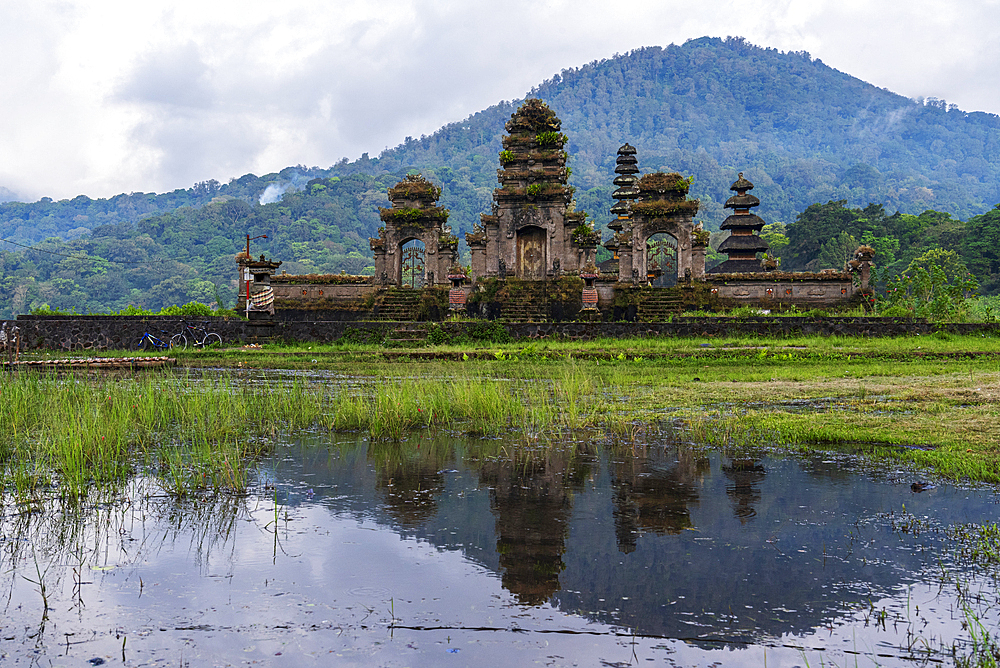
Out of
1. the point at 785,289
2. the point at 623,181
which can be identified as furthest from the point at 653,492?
the point at 623,181

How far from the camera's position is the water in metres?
3.58

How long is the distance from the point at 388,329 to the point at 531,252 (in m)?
10.3

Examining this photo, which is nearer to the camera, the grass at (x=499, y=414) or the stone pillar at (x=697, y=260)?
the grass at (x=499, y=414)

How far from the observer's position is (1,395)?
31.9 ft

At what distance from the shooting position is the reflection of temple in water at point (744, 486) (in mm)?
5703

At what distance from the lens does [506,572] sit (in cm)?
454

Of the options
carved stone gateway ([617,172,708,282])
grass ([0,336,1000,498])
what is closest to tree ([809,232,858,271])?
carved stone gateway ([617,172,708,282])

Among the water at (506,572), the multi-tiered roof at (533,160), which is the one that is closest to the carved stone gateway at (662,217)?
the multi-tiered roof at (533,160)

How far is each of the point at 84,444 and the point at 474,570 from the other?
14.5 feet

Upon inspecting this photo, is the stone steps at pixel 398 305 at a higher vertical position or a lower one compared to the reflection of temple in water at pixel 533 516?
higher

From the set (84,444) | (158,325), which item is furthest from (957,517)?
(158,325)

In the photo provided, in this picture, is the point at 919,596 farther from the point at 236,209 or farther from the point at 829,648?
the point at 236,209

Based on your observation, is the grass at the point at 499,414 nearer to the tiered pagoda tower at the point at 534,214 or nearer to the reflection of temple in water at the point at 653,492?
the reflection of temple in water at the point at 653,492

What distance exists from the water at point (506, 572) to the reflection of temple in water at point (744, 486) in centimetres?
3
